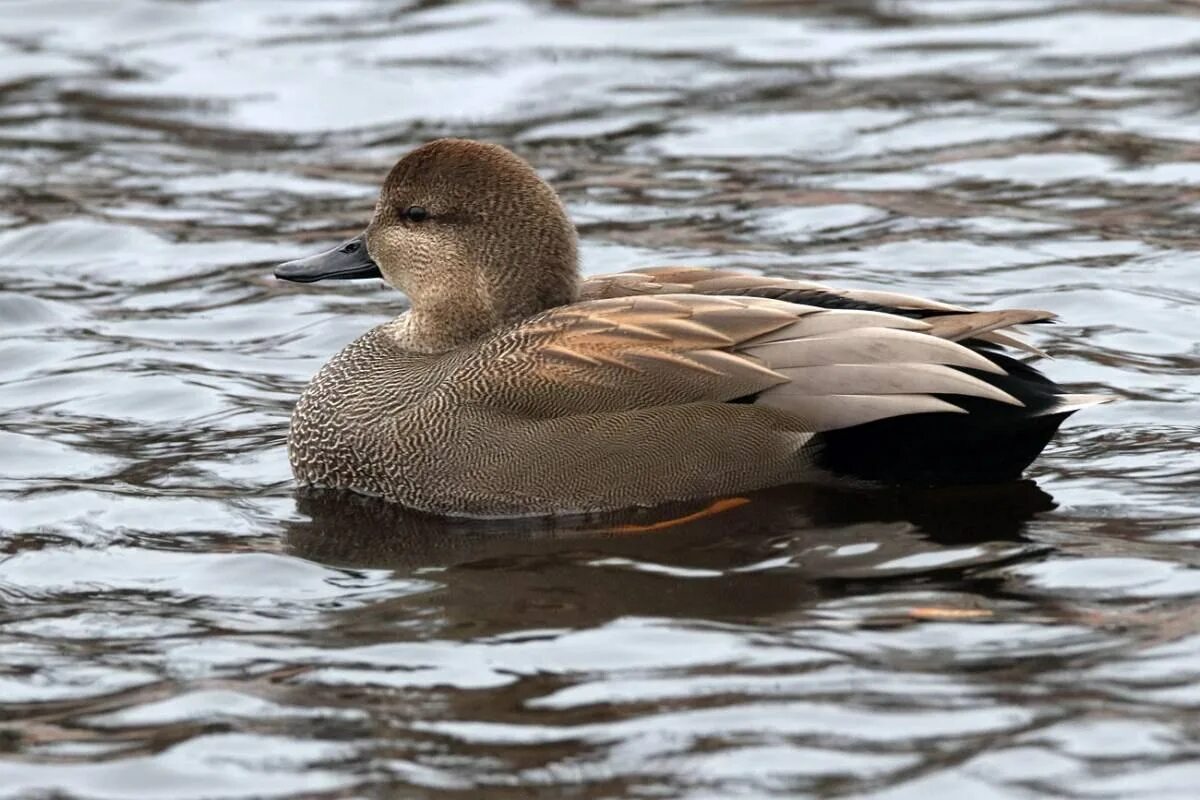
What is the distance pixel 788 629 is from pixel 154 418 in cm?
342

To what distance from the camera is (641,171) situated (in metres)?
11.7

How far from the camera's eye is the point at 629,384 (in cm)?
675

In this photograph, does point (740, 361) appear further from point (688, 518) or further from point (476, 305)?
point (476, 305)

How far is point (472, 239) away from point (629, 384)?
0.88 m

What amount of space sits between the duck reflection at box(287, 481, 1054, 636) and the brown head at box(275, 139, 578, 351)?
712mm

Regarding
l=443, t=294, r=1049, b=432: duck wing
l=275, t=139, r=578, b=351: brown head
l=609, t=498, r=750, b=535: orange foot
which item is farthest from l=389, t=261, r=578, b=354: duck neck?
l=609, t=498, r=750, b=535: orange foot

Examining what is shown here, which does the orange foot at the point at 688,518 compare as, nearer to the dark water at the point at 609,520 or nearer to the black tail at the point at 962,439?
the dark water at the point at 609,520

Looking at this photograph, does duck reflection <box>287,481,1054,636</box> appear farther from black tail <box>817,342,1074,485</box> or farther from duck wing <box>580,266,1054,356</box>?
duck wing <box>580,266,1054,356</box>

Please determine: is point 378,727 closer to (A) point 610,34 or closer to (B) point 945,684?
(B) point 945,684

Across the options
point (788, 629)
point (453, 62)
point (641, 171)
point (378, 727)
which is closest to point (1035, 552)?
point (788, 629)

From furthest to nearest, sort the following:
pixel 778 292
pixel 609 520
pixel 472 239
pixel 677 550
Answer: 1. pixel 472 239
2. pixel 778 292
3. pixel 609 520
4. pixel 677 550

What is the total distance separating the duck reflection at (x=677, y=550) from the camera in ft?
20.0

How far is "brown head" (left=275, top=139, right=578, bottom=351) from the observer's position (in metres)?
7.23

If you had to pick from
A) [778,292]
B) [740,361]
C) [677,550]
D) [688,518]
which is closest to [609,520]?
[688,518]
